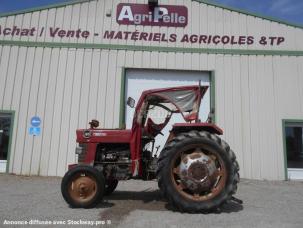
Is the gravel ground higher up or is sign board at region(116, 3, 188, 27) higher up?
sign board at region(116, 3, 188, 27)

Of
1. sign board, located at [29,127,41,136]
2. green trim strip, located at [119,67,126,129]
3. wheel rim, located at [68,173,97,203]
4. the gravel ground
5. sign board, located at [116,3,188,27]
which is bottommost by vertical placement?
the gravel ground

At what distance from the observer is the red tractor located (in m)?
5.57

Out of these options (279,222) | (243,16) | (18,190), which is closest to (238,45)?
(243,16)

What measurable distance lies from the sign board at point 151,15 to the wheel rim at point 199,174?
749cm

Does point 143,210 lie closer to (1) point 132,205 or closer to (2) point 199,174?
(1) point 132,205

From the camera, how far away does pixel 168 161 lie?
5617 mm

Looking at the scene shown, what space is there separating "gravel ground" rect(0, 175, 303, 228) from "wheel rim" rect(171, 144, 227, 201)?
0.40 metres

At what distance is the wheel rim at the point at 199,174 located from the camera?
5.58 meters

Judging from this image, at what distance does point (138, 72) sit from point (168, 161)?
673 centimetres

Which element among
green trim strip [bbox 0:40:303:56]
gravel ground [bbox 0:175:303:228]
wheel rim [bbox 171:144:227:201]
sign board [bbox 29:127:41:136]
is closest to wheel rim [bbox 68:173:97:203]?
gravel ground [bbox 0:175:303:228]

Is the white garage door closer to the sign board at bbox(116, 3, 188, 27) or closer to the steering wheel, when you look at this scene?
the sign board at bbox(116, 3, 188, 27)

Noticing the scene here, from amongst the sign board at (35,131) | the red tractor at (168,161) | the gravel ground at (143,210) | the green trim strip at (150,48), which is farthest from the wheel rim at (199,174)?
the sign board at (35,131)

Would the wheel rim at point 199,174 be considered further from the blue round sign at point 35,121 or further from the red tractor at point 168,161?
the blue round sign at point 35,121

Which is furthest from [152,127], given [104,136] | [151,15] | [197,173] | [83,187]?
[151,15]
